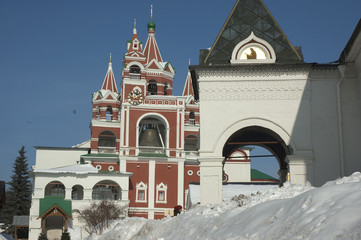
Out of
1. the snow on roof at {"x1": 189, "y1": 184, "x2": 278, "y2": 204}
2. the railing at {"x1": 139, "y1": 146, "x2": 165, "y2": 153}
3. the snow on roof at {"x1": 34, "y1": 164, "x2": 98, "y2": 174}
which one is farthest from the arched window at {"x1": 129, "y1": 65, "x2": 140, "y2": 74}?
the snow on roof at {"x1": 189, "y1": 184, "x2": 278, "y2": 204}

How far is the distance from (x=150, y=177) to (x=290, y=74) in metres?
27.4

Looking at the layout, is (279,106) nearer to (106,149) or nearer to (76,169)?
(76,169)

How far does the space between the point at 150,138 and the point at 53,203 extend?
11.2 meters

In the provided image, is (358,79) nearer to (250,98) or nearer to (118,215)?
(250,98)

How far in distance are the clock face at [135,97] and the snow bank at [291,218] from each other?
1304 inches

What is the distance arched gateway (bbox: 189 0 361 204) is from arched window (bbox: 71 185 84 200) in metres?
25.7

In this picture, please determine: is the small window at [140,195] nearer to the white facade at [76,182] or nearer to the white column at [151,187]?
the white column at [151,187]

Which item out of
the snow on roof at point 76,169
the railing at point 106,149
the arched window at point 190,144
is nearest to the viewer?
the snow on roof at point 76,169

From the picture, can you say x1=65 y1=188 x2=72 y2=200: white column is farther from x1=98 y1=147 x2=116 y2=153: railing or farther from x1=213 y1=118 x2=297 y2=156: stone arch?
x1=213 y1=118 x2=297 y2=156: stone arch

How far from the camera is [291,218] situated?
7383mm

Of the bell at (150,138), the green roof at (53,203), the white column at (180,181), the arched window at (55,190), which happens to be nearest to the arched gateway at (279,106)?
the green roof at (53,203)

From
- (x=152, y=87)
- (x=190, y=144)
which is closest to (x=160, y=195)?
(x=190, y=144)

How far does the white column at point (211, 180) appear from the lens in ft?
55.3

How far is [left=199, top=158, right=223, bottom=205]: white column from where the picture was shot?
55.3ft
